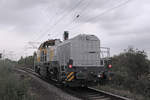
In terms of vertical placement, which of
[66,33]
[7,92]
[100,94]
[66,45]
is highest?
[66,33]

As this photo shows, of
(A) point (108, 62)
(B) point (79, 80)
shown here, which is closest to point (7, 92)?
(B) point (79, 80)

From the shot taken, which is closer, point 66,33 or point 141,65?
point 66,33

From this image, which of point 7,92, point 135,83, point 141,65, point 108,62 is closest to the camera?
point 7,92

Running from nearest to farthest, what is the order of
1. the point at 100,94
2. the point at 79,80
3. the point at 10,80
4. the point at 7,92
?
the point at 7,92
the point at 10,80
the point at 100,94
the point at 79,80

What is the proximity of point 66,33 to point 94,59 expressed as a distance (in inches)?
234

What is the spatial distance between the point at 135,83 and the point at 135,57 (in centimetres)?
449

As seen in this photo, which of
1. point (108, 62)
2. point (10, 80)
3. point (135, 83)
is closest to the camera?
point (10, 80)

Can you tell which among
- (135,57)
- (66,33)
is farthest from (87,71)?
(135,57)

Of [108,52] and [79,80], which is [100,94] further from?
[108,52]

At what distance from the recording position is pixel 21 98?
5.57 m

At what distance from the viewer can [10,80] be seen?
19.9 ft

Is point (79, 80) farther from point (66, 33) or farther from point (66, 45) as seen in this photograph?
point (66, 33)

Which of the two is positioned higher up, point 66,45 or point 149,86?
point 66,45

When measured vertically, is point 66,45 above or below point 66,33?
below
